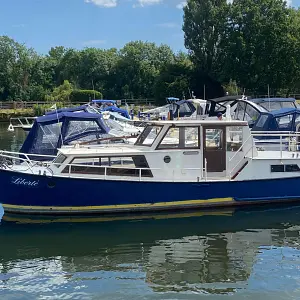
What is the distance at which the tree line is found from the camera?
54.4 m

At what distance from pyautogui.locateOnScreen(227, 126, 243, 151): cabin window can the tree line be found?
137 feet

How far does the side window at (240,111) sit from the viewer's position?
1108 inches

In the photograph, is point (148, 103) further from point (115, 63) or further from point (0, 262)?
point (0, 262)

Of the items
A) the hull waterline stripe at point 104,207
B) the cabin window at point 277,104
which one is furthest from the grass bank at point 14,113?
the hull waterline stripe at point 104,207

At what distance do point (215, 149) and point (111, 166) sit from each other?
340 centimetres

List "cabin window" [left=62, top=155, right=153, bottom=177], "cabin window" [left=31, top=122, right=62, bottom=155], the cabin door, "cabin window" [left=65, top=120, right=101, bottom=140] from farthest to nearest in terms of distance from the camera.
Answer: "cabin window" [left=65, top=120, right=101, bottom=140], "cabin window" [left=31, top=122, right=62, bottom=155], the cabin door, "cabin window" [left=62, top=155, right=153, bottom=177]

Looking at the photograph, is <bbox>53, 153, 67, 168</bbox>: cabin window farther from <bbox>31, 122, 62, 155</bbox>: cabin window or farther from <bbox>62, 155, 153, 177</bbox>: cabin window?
<bbox>31, 122, 62, 155</bbox>: cabin window

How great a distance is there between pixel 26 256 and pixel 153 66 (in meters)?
60.0

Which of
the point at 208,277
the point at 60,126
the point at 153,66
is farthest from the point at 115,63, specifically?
the point at 208,277

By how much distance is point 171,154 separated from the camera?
14.0 meters

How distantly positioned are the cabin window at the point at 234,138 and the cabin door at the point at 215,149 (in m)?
0.28

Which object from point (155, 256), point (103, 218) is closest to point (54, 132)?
point (103, 218)

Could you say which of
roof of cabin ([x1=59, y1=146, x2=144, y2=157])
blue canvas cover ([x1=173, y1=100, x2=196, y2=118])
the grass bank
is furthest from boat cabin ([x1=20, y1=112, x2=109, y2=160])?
the grass bank

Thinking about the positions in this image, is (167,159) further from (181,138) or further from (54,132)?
(54,132)
